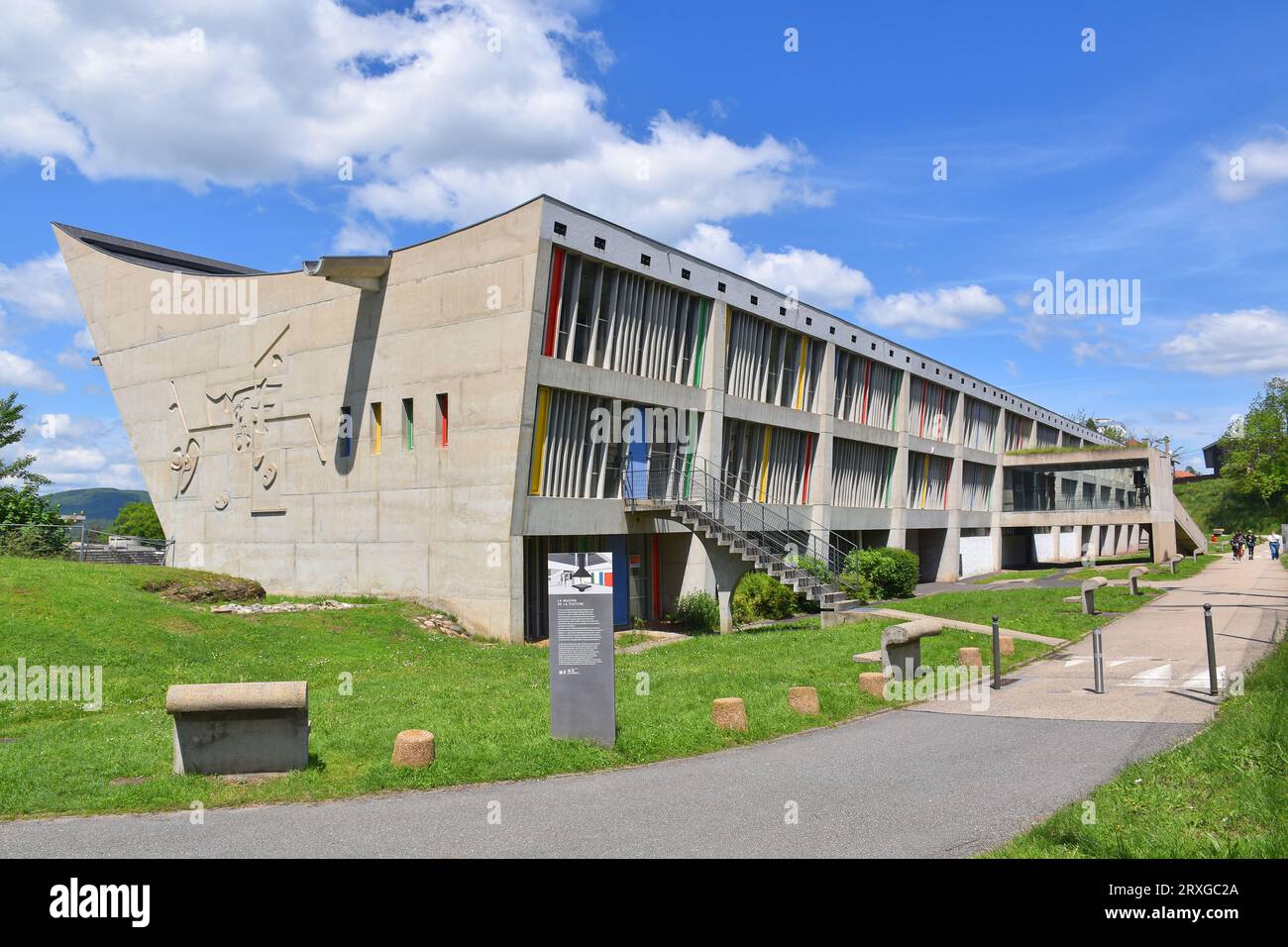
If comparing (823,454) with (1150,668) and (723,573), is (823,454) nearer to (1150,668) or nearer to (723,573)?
(723,573)

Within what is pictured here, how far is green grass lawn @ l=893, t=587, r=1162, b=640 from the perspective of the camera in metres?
23.1

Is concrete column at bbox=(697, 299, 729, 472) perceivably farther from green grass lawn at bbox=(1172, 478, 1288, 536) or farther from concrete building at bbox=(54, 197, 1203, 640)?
green grass lawn at bbox=(1172, 478, 1288, 536)

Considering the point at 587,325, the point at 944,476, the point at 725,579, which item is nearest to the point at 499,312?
the point at 587,325

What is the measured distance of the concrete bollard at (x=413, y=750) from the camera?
32.8ft

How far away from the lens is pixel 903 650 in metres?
15.6

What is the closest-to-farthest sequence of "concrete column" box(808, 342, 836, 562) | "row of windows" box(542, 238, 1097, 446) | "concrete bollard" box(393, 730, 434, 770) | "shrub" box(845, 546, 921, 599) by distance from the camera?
"concrete bollard" box(393, 730, 434, 770) → "row of windows" box(542, 238, 1097, 446) → "shrub" box(845, 546, 921, 599) → "concrete column" box(808, 342, 836, 562)

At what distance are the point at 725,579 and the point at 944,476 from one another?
2888 centimetres

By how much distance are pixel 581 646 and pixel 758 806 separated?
3356 millimetres

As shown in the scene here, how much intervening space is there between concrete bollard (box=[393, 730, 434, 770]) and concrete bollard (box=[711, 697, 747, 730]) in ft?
11.8

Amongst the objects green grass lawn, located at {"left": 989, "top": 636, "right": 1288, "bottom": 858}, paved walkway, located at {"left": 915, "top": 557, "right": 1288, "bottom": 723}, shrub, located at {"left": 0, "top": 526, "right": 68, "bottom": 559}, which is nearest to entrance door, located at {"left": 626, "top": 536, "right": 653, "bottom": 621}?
paved walkway, located at {"left": 915, "top": 557, "right": 1288, "bottom": 723}

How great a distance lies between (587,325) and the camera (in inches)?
1032

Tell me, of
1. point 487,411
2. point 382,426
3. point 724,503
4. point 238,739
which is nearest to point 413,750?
point 238,739
